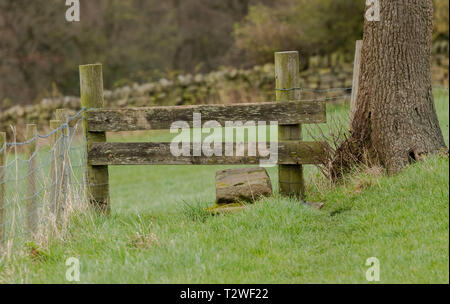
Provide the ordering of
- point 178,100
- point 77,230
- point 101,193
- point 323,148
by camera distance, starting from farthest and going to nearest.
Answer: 1. point 178,100
2. point 101,193
3. point 323,148
4. point 77,230

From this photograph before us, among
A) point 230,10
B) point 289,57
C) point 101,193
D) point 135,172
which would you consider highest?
point 230,10

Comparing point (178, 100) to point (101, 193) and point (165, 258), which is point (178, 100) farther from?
point (165, 258)

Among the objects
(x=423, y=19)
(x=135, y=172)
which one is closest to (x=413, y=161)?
(x=423, y=19)

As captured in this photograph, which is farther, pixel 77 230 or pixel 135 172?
pixel 135 172

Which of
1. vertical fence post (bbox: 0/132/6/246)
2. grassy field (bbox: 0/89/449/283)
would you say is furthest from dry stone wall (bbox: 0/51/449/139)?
vertical fence post (bbox: 0/132/6/246)

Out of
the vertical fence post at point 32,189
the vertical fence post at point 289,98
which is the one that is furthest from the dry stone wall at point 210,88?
the vertical fence post at point 32,189

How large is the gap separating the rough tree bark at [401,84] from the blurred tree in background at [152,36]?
46.1 feet

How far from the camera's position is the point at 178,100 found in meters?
20.5

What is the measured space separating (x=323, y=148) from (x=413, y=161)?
101cm

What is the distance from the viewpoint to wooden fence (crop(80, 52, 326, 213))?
250 inches

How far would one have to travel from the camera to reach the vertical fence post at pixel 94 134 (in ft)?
22.5

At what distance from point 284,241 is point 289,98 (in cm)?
190

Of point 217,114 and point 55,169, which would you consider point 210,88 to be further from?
point 55,169

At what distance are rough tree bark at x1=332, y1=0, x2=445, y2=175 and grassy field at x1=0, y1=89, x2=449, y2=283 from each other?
0.31 meters
